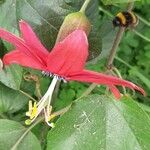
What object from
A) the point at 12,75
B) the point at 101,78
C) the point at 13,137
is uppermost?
the point at 101,78

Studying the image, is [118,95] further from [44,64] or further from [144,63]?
[144,63]

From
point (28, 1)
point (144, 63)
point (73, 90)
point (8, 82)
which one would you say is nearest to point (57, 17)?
point (28, 1)

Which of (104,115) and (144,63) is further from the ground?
(104,115)

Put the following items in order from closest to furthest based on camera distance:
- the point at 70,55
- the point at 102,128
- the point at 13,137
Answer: the point at 70,55 < the point at 102,128 < the point at 13,137

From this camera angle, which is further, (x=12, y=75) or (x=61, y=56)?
(x=12, y=75)

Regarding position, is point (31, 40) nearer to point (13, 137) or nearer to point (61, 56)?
point (61, 56)

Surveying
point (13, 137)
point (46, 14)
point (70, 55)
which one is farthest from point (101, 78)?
point (13, 137)

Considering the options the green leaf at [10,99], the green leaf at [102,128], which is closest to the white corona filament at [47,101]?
the green leaf at [102,128]

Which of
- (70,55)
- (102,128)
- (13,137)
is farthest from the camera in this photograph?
(13,137)
